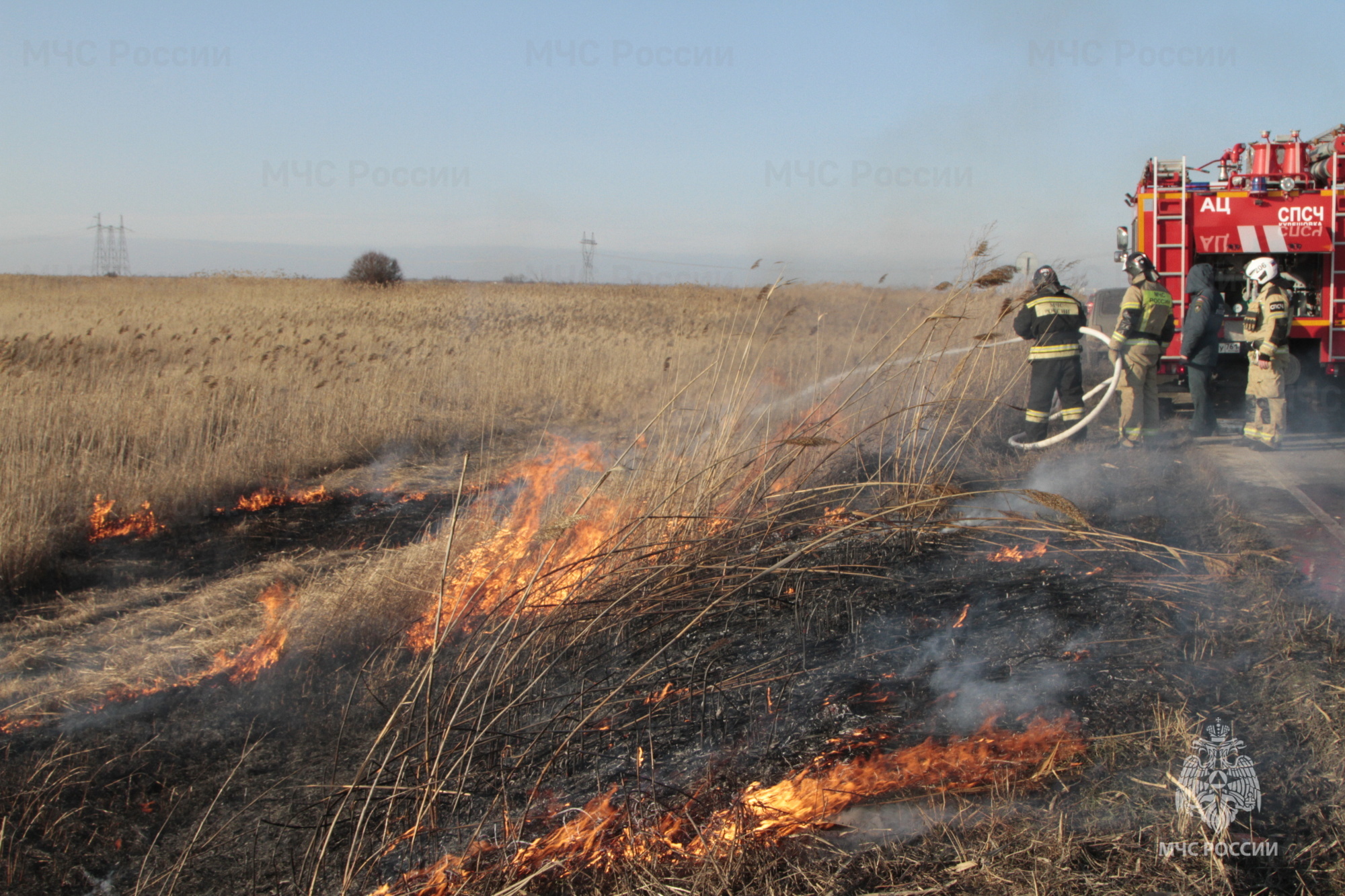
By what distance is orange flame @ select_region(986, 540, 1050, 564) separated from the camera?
14.1 ft

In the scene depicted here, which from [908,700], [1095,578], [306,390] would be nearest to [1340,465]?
[1095,578]

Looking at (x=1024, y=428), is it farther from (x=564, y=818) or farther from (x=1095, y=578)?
(x=564, y=818)

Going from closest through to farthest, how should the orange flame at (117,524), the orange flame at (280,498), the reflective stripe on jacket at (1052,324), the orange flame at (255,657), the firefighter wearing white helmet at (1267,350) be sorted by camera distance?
1. the orange flame at (255,657)
2. the orange flame at (117,524)
3. the orange flame at (280,498)
4. the reflective stripe on jacket at (1052,324)
5. the firefighter wearing white helmet at (1267,350)

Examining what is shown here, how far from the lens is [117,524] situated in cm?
598

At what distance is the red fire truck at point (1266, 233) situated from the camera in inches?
354

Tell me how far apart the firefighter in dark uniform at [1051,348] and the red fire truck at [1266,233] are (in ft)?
6.81

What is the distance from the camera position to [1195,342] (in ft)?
28.0

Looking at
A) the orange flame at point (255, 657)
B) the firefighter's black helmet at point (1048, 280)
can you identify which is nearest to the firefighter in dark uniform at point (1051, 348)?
the firefighter's black helmet at point (1048, 280)

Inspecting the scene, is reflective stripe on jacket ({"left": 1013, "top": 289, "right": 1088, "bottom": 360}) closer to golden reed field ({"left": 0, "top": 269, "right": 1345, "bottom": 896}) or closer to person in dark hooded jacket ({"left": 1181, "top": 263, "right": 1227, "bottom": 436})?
golden reed field ({"left": 0, "top": 269, "right": 1345, "bottom": 896})

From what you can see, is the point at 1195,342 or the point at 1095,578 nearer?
the point at 1095,578

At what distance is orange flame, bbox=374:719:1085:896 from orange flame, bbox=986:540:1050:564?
1601 millimetres

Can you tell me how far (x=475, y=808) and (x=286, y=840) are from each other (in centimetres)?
59

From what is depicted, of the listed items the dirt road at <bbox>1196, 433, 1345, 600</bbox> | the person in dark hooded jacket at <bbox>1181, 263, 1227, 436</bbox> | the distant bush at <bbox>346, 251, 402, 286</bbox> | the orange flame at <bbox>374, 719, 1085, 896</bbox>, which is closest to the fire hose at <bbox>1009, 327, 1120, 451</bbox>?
the person in dark hooded jacket at <bbox>1181, 263, 1227, 436</bbox>

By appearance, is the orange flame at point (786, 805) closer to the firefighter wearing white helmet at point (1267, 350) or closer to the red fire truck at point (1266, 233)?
the firefighter wearing white helmet at point (1267, 350)
